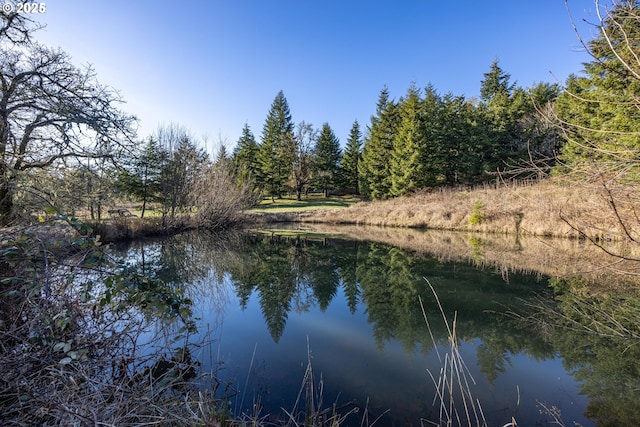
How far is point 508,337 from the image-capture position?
187 inches

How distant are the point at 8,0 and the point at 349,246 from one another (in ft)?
42.2

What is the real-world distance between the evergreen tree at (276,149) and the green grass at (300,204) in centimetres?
229

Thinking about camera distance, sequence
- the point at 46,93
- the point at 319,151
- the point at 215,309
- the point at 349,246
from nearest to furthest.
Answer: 1. the point at 46,93
2. the point at 215,309
3. the point at 349,246
4. the point at 319,151

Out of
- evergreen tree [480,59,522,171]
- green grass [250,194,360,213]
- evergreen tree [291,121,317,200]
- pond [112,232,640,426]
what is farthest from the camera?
evergreen tree [291,121,317,200]

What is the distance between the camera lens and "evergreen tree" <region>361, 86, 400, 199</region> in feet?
105

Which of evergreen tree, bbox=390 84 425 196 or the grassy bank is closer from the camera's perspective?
the grassy bank

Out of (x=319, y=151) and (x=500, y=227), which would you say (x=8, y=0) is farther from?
(x=319, y=151)

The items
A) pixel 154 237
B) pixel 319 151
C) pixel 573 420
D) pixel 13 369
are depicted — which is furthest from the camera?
pixel 319 151

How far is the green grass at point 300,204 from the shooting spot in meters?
31.8

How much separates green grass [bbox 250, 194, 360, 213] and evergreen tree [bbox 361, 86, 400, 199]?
3198 mm

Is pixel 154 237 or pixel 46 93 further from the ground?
pixel 46 93

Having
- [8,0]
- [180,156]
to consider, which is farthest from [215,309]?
[180,156]

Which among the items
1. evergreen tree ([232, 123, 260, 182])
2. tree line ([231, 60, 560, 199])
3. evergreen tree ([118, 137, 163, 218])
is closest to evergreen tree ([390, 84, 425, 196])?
tree line ([231, 60, 560, 199])

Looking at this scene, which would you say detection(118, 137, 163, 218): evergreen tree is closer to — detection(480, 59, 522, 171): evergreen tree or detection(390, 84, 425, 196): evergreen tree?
detection(390, 84, 425, 196): evergreen tree
